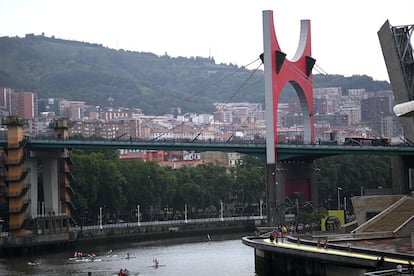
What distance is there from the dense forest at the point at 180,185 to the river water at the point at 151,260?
14202mm

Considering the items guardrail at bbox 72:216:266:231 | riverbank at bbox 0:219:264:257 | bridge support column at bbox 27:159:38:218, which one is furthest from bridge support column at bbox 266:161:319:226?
bridge support column at bbox 27:159:38:218

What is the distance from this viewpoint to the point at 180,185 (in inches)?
4395

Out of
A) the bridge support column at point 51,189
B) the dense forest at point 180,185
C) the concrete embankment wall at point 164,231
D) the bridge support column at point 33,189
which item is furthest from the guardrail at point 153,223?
the bridge support column at point 33,189

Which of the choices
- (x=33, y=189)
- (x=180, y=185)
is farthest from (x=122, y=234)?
(x=180, y=185)

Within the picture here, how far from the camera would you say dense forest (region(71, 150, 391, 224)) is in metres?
100

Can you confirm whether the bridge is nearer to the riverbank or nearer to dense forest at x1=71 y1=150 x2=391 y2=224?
the riverbank

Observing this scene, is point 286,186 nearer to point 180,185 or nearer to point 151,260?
point 151,260

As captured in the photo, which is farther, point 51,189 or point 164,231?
point 164,231

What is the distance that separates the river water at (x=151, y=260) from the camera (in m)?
63.9

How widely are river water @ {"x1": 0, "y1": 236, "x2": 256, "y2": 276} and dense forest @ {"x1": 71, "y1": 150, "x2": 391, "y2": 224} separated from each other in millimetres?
14202

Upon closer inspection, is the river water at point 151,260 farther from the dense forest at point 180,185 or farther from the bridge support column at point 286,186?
the dense forest at point 180,185

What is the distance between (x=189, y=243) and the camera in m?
85.9

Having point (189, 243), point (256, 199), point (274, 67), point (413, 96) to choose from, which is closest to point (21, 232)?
point (189, 243)

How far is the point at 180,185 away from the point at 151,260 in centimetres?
4099
